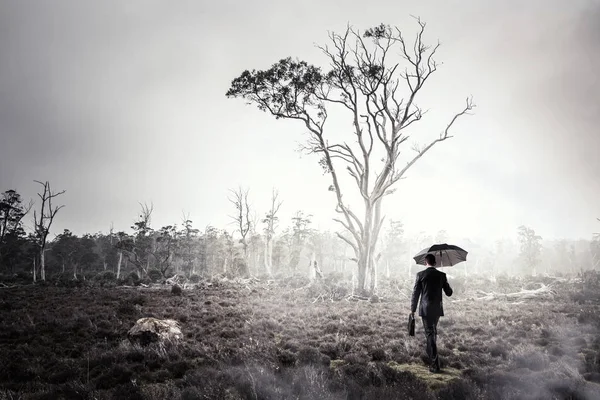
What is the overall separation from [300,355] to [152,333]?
4.25m

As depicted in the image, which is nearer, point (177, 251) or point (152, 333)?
point (152, 333)

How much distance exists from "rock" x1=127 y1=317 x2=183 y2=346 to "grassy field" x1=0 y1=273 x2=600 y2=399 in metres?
0.31

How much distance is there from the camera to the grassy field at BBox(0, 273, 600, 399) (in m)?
4.64

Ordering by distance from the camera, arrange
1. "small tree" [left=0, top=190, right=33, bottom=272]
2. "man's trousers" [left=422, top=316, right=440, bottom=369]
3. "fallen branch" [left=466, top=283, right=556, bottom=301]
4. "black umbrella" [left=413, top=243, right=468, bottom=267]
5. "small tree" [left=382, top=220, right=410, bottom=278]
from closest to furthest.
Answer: "man's trousers" [left=422, top=316, right=440, bottom=369] → "black umbrella" [left=413, top=243, right=468, bottom=267] → "fallen branch" [left=466, top=283, right=556, bottom=301] → "small tree" [left=0, top=190, right=33, bottom=272] → "small tree" [left=382, top=220, right=410, bottom=278]

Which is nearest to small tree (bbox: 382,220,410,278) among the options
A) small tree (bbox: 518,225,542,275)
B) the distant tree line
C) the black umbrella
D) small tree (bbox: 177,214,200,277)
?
the distant tree line

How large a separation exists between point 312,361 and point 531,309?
1154cm

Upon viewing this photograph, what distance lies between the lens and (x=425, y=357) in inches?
257

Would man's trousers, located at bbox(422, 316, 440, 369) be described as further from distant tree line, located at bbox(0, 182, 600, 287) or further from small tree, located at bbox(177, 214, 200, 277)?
small tree, located at bbox(177, 214, 200, 277)

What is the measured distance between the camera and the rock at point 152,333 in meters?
7.80

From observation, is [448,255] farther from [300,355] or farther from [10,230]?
[10,230]

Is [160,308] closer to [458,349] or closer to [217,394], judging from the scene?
[217,394]

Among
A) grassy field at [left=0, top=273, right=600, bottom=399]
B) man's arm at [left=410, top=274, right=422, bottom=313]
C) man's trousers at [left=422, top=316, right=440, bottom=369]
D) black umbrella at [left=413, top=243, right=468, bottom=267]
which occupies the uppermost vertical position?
black umbrella at [left=413, top=243, right=468, bottom=267]

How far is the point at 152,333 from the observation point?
790 centimetres

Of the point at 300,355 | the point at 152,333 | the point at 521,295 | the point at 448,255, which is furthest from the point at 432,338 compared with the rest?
the point at 521,295
